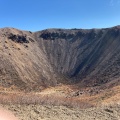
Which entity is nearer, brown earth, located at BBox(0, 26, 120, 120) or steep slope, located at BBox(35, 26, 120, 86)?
brown earth, located at BBox(0, 26, 120, 120)

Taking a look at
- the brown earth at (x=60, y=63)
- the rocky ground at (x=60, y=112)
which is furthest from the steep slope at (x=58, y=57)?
the rocky ground at (x=60, y=112)

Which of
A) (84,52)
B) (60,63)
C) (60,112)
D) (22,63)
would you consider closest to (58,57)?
(60,63)

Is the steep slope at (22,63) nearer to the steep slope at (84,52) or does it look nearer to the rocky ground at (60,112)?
the steep slope at (84,52)

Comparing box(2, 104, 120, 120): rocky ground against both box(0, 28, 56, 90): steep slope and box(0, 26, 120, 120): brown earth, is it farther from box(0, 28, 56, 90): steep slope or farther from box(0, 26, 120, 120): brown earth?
box(0, 28, 56, 90): steep slope

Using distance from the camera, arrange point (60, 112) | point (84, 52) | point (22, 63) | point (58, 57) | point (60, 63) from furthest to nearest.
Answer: point (84, 52)
point (58, 57)
point (60, 63)
point (22, 63)
point (60, 112)

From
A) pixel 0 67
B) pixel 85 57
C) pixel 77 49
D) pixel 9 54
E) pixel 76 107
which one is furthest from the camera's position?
pixel 77 49

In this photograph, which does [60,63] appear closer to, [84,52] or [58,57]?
[58,57]

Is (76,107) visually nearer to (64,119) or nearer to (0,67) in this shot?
(64,119)

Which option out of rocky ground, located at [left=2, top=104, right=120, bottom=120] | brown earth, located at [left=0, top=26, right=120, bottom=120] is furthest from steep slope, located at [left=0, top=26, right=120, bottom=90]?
rocky ground, located at [left=2, top=104, right=120, bottom=120]

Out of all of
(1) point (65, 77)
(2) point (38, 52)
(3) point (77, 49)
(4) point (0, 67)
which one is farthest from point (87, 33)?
(4) point (0, 67)
